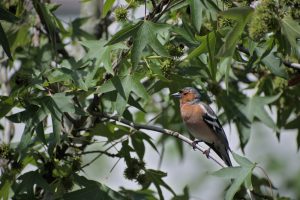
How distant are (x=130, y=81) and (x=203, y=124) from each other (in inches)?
Result: 83.7

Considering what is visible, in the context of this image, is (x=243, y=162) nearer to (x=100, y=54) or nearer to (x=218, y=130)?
(x=100, y=54)

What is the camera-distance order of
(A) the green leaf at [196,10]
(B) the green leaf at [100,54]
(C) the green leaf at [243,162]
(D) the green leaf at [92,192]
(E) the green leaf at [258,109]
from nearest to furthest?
(C) the green leaf at [243,162] < (A) the green leaf at [196,10] < (B) the green leaf at [100,54] < (D) the green leaf at [92,192] < (E) the green leaf at [258,109]

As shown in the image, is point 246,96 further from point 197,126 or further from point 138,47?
point 138,47

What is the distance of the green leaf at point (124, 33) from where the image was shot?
505cm

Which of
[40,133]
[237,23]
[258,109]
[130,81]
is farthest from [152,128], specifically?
[258,109]

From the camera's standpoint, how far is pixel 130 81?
5.41 m

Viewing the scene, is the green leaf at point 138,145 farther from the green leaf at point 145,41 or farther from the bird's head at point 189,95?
the green leaf at point 145,41

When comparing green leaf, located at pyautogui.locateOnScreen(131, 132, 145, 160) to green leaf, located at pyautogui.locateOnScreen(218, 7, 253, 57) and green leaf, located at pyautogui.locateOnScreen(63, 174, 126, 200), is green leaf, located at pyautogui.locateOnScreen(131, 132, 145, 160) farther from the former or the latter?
green leaf, located at pyautogui.locateOnScreen(218, 7, 253, 57)

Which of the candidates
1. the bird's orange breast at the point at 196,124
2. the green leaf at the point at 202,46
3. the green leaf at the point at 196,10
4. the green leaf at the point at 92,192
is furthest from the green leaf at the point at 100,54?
the bird's orange breast at the point at 196,124

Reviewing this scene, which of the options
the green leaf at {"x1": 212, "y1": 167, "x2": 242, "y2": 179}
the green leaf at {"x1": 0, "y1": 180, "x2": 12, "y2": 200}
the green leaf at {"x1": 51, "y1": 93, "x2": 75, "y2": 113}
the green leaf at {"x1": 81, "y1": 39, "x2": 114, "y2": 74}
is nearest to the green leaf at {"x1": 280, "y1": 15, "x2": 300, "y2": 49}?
the green leaf at {"x1": 212, "y1": 167, "x2": 242, "y2": 179}

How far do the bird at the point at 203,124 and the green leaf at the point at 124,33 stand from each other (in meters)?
2.03

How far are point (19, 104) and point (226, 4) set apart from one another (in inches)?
82.5

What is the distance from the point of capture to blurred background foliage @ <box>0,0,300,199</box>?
513cm

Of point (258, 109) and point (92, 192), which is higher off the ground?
point (258, 109)
